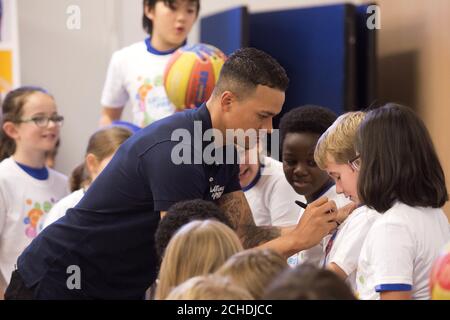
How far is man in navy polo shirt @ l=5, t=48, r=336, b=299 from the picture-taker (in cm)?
284

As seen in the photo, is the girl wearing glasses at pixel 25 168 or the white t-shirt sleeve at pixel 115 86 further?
the white t-shirt sleeve at pixel 115 86

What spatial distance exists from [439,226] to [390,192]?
0.17 metres

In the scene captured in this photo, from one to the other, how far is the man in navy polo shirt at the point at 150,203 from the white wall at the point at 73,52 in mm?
3340

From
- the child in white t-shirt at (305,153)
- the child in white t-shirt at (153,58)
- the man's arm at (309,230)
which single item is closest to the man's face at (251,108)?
the man's arm at (309,230)

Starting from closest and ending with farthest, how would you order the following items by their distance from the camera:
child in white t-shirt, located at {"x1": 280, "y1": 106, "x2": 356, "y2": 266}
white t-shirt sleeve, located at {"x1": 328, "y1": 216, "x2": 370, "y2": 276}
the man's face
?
white t-shirt sleeve, located at {"x1": 328, "y1": 216, "x2": 370, "y2": 276}, the man's face, child in white t-shirt, located at {"x1": 280, "y1": 106, "x2": 356, "y2": 266}

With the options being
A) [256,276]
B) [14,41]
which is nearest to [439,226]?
[256,276]

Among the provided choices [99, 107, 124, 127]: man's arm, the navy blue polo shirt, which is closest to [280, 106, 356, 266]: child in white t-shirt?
the navy blue polo shirt

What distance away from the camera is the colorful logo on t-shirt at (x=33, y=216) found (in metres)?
4.42

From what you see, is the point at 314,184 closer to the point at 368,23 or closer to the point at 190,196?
the point at 190,196

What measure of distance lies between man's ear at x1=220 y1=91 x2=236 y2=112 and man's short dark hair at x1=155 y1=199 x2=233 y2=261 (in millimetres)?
427

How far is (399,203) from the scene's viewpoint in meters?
2.57

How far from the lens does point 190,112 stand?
2.99 metres

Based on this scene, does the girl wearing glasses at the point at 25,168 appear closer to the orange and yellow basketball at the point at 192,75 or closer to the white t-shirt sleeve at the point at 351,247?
the orange and yellow basketball at the point at 192,75

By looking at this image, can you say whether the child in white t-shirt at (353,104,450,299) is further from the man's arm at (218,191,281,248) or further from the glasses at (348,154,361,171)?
the man's arm at (218,191,281,248)
